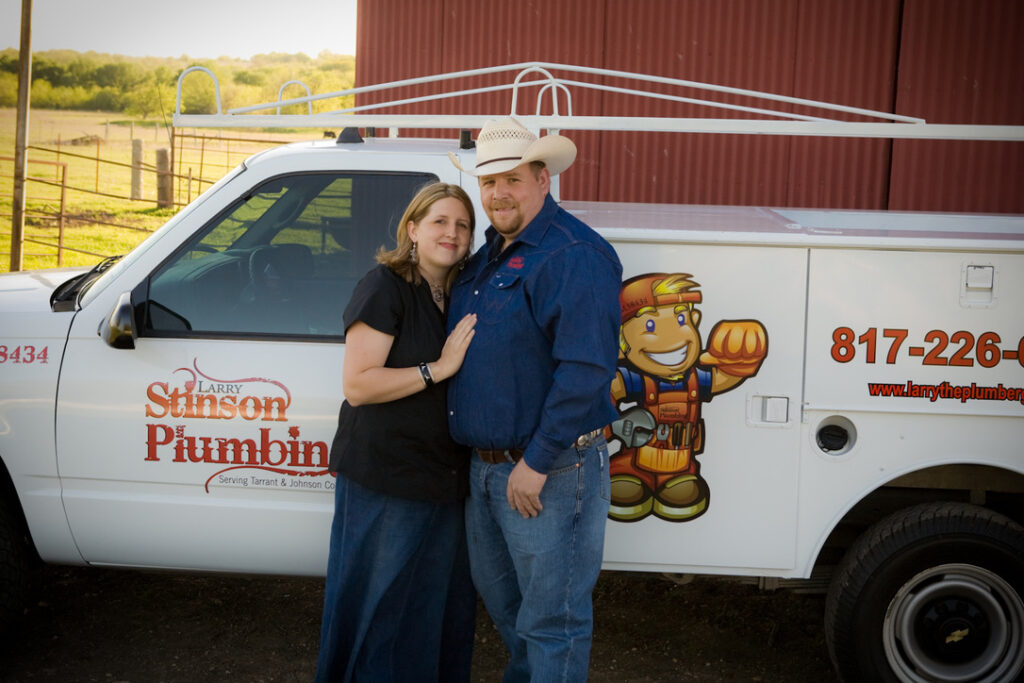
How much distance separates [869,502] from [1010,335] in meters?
0.76

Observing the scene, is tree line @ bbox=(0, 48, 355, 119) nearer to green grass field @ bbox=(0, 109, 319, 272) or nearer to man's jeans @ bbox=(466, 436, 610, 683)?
green grass field @ bbox=(0, 109, 319, 272)

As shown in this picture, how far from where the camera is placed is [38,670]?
12.1 ft

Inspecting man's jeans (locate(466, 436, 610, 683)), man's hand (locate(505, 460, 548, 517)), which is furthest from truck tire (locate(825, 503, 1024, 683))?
man's hand (locate(505, 460, 548, 517))

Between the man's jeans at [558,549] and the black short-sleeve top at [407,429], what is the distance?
0.41 ft

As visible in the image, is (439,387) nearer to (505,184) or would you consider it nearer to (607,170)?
(505,184)

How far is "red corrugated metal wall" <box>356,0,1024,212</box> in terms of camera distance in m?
8.24

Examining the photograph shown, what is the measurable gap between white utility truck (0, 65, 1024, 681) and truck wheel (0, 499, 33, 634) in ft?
0.04

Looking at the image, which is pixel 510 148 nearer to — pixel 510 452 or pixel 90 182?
pixel 510 452

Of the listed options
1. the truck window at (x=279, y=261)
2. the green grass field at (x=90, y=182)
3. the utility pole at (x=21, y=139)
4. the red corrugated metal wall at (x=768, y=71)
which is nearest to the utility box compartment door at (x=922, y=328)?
the truck window at (x=279, y=261)

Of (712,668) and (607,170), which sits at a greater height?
(607,170)

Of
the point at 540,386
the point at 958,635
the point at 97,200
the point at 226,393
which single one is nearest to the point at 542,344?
the point at 540,386

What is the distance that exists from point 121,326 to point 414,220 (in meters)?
1.09

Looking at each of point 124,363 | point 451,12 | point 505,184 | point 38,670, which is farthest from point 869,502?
point 451,12

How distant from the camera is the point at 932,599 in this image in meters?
3.32
